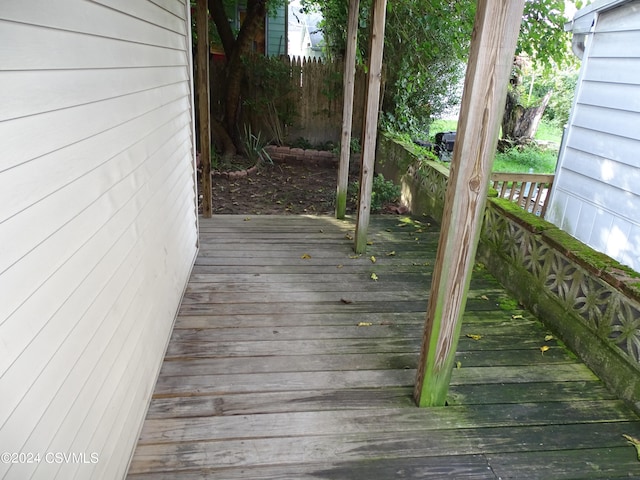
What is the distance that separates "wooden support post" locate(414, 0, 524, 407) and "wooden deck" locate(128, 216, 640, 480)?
0.87ft

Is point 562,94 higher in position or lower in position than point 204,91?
higher

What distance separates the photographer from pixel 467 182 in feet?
5.91

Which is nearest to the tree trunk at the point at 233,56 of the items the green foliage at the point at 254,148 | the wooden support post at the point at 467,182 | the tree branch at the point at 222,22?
the tree branch at the point at 222,22

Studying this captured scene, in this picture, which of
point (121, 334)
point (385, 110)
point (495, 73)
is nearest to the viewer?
point (495, 73)

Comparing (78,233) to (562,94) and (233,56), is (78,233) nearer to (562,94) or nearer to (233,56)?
(233,56)

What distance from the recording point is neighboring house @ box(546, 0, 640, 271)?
3.54 meters

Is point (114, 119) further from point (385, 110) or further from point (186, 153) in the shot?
point (385, 110)

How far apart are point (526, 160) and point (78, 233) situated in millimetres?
9362

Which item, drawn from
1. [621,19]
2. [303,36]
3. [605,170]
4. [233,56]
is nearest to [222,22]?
[233,56]

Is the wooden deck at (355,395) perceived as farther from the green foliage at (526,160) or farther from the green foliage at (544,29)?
the green foliage at (526,160)

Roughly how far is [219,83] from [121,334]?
6.95 metres

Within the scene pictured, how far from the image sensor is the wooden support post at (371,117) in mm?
3434

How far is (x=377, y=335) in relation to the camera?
2.81 meters

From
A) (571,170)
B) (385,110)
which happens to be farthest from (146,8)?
(385,110)
